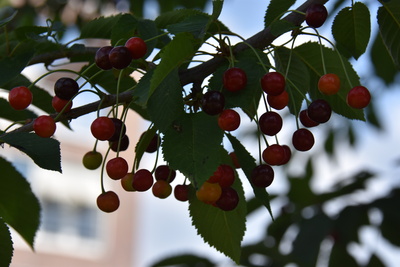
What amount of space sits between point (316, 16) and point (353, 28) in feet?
0.66

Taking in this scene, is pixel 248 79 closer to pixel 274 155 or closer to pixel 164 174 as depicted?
pixel 274 155

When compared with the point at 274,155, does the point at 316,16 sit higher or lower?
higher

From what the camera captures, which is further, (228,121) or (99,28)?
(99,28)

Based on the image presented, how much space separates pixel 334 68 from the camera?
1.24 m

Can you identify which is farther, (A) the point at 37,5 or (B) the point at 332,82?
(A) the point at 37,5

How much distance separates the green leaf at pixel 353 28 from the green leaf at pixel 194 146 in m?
0.36

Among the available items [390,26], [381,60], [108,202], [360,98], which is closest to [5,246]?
[108,202]

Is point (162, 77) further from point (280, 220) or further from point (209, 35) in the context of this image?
point (280, 220)

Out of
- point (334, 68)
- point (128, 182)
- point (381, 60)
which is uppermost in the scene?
point (381, 60)

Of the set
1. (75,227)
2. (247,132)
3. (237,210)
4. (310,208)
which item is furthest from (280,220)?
(75,227)

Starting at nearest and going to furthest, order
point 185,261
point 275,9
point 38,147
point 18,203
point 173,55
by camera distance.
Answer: point 173,55, point 38,147, point 275,9, point 18,203, point 185,261

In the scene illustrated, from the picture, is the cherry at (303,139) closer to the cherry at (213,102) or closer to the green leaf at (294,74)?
the green leaf at (294,74)

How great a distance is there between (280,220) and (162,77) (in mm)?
1642

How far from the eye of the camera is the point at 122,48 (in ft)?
3.48
